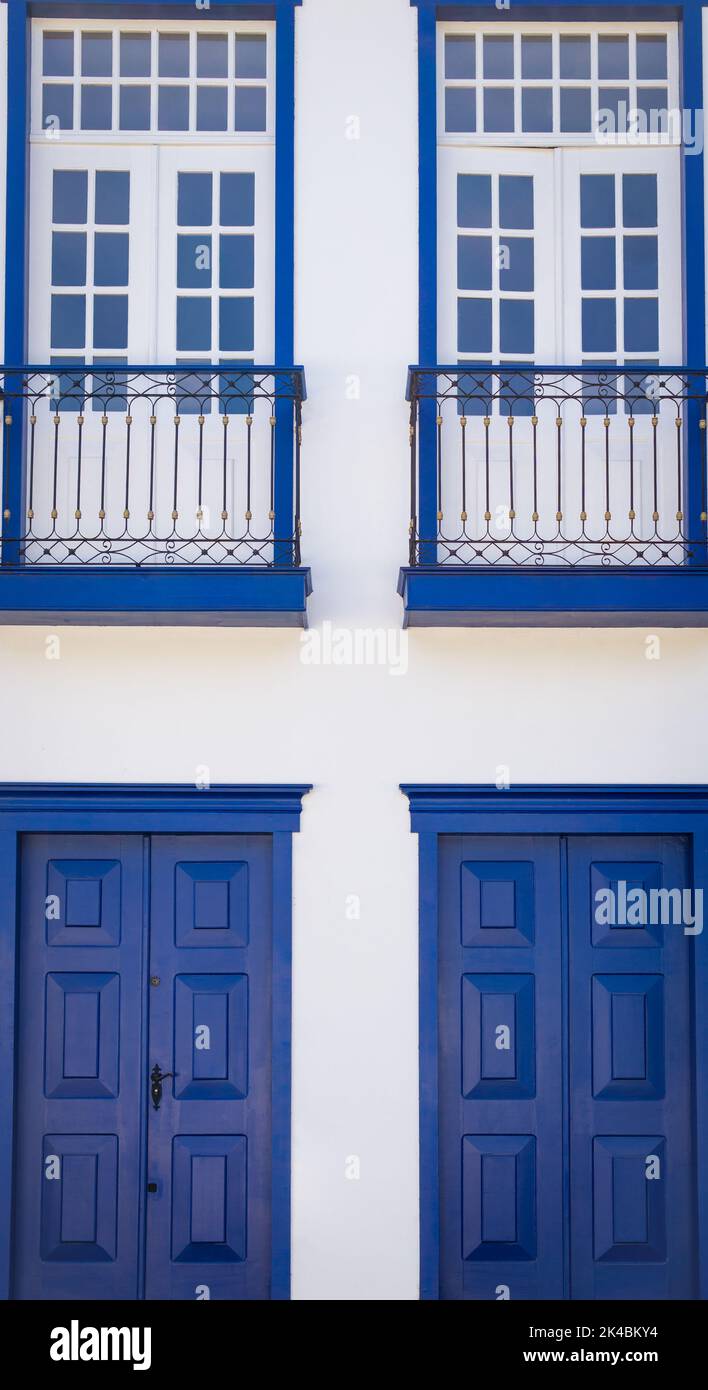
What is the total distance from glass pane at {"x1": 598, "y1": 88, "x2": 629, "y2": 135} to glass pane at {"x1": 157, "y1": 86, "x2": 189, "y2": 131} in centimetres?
226

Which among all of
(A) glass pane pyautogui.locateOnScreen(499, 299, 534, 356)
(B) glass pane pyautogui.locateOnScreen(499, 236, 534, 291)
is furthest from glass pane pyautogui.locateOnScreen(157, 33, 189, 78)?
(A) glass pane pyautogui.locateOnScreen(499, 299, 534, 356)

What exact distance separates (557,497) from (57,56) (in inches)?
143

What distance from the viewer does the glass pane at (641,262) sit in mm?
6914

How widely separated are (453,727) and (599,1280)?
293 cm

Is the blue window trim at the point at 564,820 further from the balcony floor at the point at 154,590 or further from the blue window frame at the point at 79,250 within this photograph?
the blue window frame at the point at 79,250

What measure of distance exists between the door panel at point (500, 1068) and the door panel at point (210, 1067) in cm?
95

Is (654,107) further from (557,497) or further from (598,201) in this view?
(557,497)

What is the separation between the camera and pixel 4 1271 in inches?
253

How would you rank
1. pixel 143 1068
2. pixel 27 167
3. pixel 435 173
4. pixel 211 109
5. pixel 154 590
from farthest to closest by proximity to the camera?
pixel 211 109, pixel 27 167, pixel 435 173, pixel 143 1068, pixel 154 590

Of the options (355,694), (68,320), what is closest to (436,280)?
(68,320)

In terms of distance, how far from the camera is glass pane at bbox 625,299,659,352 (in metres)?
6.89

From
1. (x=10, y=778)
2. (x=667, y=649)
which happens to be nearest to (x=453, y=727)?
(x=667, y=649)

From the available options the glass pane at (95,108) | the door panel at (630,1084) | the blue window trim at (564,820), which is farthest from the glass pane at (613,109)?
the door panel at (630,1084)

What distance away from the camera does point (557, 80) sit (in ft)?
22.6
